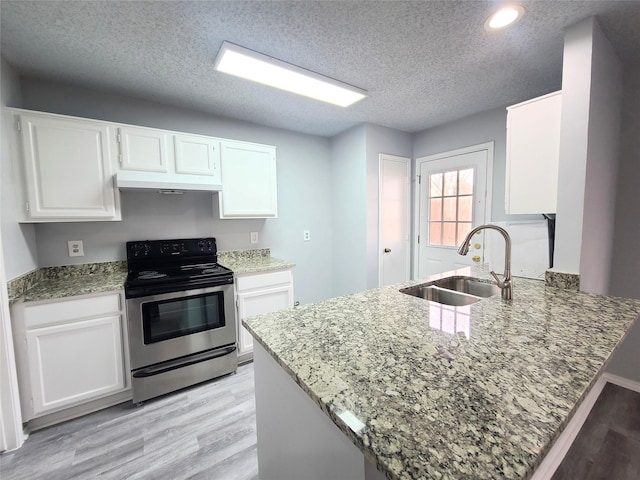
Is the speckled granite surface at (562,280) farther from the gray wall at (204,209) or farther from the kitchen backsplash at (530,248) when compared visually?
the gray wall at (204,209)

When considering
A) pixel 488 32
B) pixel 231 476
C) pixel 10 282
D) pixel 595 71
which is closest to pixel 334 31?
pixel 488 32

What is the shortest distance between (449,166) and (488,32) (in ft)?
5.39

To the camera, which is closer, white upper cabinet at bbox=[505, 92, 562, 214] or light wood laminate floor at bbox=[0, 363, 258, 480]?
light wood laminate floor at bbox=[0, 363, 258, 480]

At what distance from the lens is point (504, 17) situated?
148 centimetres

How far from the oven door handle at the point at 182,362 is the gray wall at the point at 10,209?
1.00 metres

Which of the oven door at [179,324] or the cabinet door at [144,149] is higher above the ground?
the cabinet door at [144,149]

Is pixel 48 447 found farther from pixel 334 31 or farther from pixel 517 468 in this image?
pixel 334 31

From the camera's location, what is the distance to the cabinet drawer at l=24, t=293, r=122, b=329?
66.2 inches

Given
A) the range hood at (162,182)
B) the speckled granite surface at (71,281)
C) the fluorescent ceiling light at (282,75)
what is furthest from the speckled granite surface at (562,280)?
the speckled granite surface at (71,281)

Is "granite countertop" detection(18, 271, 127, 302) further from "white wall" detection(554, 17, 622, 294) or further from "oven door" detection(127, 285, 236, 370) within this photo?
"white wall" detection(554, 17, 622, 294)

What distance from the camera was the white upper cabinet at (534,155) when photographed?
1.72 metres

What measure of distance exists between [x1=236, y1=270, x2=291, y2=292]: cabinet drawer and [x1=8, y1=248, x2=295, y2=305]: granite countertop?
6 centimetres

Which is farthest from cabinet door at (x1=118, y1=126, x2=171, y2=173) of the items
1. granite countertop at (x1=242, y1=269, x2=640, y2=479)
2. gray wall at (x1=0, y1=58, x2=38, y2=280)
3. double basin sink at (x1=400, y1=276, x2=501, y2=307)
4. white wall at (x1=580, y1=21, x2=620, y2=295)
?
white wall at (x1=580, y1=21, x2=620, y2=295)

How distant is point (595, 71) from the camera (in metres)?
1.57
